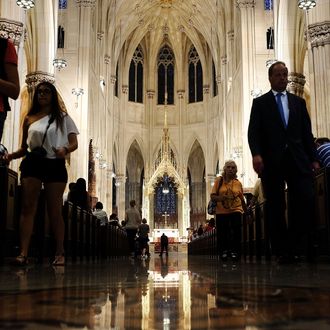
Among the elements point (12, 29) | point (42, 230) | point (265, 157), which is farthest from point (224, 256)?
point (12, 29)

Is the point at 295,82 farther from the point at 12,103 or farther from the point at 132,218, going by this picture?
the point at 12,103

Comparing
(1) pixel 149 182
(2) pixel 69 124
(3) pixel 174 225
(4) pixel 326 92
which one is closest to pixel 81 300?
(2) pixel 69 124

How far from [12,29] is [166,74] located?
28.4 m

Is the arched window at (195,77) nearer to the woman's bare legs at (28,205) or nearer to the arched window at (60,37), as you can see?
the arched window at (60,37)

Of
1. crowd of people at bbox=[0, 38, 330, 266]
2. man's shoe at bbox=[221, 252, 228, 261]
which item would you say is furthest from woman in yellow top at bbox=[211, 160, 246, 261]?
crowd of people at bbox=[0, 38, 330, 266]

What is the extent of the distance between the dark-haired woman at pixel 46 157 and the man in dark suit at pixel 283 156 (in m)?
1.70

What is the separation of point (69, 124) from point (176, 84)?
36136 mm

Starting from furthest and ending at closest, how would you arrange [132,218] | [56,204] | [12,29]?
[132,218] → [12,29] → [56,204]

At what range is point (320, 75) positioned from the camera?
13.4 meters

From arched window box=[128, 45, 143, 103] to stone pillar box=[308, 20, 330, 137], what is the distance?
26960 millimetres

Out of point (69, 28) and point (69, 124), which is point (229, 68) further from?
point (69, 124)

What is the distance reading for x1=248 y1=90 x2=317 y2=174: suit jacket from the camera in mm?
4777

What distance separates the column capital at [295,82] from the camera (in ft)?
61.7

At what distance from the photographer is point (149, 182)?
35062 millimetres
